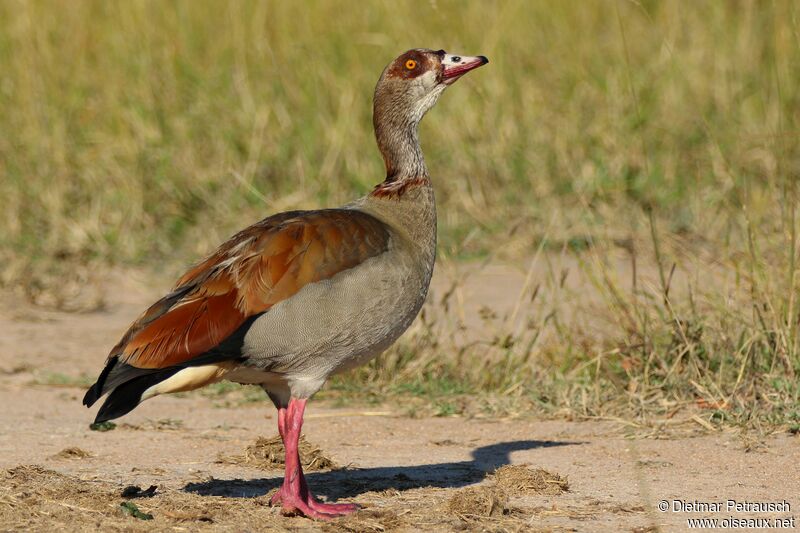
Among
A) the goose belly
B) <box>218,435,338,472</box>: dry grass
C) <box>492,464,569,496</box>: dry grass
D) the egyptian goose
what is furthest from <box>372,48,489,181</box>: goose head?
<box>492,464,569,496</box>: dry grass

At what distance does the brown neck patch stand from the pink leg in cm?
108

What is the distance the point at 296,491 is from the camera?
4.84 meters

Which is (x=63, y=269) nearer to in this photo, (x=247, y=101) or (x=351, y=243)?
(x=247, y=101)

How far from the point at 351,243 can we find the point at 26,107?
21.7 ft

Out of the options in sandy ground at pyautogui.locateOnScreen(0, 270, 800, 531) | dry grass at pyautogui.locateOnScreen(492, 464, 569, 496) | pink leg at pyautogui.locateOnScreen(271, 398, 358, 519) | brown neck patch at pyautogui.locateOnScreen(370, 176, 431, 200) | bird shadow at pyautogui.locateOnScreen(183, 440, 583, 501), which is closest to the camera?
sandy ground at pyautogui.locateOnScreen(0, 270, 800, 531)

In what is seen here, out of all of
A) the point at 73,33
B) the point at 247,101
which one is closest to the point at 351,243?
the point at 247,101

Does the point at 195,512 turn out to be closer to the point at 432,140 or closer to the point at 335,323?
the point at 335,323

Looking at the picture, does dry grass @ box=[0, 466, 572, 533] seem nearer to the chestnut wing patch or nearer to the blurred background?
the chestnut wing patch

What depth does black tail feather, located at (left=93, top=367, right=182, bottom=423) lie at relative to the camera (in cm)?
462

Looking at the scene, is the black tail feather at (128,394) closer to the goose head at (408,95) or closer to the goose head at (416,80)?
the goose head at (408,95)

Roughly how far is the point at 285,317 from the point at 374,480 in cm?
94

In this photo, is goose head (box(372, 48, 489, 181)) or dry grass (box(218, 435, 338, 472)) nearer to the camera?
dry grass (box(218, 435, 338, 472))

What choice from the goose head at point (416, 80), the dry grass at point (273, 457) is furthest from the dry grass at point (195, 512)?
the goose head at point (416, 80)

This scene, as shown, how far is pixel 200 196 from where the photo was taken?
404 inches
